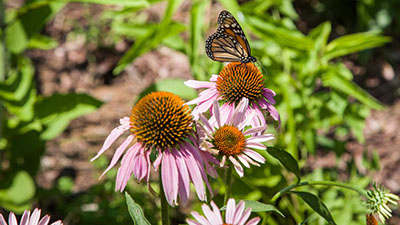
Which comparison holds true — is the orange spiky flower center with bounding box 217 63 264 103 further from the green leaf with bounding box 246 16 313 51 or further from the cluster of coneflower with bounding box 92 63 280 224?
the green leaf with bounding box 246 16 313 51

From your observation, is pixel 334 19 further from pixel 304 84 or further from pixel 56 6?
pixel 56 6

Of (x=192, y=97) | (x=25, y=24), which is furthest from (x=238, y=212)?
(x=25, y=24)

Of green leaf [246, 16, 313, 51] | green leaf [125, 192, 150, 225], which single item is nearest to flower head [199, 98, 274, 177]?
green leaf [125, 192, 150, 225]

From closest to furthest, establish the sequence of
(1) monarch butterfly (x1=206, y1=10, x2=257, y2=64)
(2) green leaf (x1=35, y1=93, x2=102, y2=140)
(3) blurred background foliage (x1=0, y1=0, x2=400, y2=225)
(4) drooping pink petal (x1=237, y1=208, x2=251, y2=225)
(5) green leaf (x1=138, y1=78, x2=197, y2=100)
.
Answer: (4) drooping pink petal (x1=237, y1=208, x2=251, y2=225) → (1) monarch butterfly (x1=206, y1=10, x2=257, y2=64) → (3) blurred background foliage (x1=0, y1=0, x2=400, y2=225) → (5) green leaf (x1=138, y1=78, x2=197, y2=100) → (2) green leaf (x1=35, y1=93, x2=102, y2=140)

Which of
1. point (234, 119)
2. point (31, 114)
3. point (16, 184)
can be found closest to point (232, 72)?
A: point (234, 119)

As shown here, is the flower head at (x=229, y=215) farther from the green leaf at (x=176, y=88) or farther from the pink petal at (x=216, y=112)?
the green leaf at (x=176, y=88)
